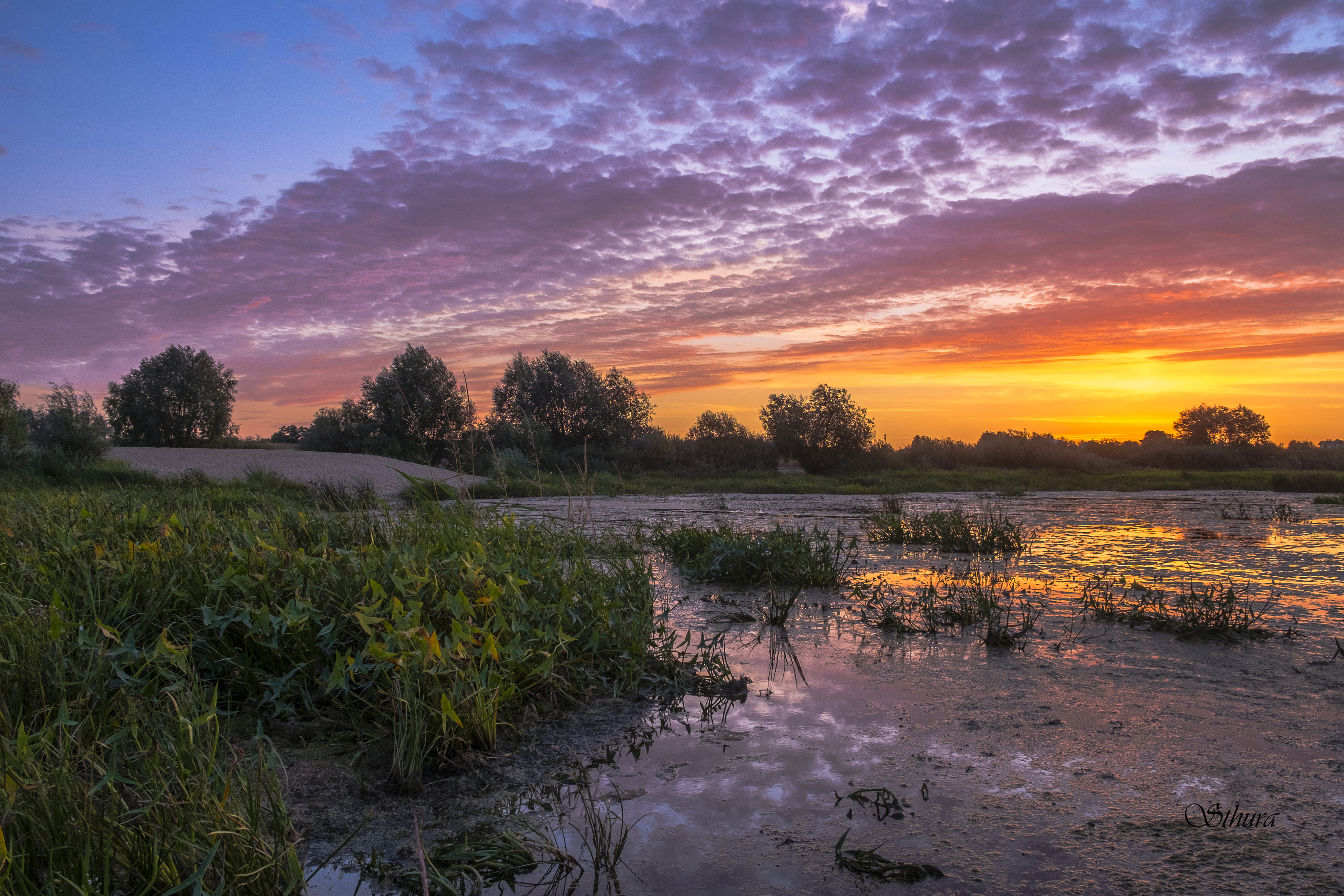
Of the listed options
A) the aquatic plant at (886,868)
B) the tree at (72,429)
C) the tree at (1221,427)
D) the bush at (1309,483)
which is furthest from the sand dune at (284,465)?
the tree at (1221,427)

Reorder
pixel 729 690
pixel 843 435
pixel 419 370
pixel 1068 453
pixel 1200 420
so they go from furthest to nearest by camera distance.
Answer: pixel 1200 420
pixel 419 370
pixel 843 435
pixel 1068 453
pixel 729 690

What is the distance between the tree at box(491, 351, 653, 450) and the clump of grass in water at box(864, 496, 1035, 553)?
24.2 m

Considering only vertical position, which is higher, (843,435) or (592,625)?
(843,435)

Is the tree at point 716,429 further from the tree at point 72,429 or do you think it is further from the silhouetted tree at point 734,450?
the tree at point 72,429

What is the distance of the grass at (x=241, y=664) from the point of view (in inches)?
67.2

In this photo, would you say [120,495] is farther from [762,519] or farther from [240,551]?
[762,519]

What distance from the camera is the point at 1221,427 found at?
35625 millimetres

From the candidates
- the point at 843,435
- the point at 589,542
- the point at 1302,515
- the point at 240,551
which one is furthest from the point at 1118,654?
the point at 843,435

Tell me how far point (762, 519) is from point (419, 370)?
87.9 feet

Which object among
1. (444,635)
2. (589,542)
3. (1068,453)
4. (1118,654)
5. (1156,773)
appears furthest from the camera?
(1068,453)

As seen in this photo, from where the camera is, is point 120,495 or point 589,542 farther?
point 120,495

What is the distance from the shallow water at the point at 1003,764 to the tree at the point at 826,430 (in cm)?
2567

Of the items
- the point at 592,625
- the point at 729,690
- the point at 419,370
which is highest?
the point at 419,370

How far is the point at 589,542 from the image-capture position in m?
5.37
